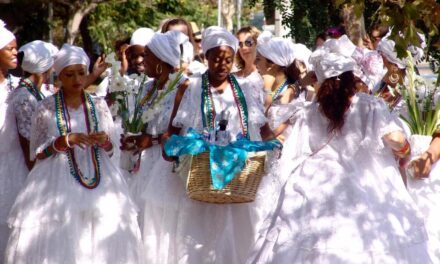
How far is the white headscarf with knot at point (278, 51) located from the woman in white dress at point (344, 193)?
2624mm

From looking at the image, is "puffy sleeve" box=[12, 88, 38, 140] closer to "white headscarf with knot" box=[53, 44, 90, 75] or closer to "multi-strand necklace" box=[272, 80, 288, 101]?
"white headscarf with knot" box=[53, 44, 90, 75]

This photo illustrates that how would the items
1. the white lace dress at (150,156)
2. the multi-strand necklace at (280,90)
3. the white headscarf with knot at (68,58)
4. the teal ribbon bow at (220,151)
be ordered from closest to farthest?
the teal ribbon bow at (220,151), the white headscarf with knot at (68,58), the white lace dress at (150,156), the multi-strand necklace at (280,90)

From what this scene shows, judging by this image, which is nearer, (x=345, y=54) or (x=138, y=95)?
(x=345, y=54)

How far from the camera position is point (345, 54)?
7.06 metres

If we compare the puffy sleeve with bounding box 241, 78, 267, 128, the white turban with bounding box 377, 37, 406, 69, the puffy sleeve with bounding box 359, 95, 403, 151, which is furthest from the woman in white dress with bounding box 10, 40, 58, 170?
the white turban with bounding box 377, 37, 406, 69

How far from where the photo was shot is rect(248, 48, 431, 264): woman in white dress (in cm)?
666

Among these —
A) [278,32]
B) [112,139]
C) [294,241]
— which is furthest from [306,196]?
[278,32]

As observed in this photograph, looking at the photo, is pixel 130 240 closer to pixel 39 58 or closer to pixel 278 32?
pixel 39 58

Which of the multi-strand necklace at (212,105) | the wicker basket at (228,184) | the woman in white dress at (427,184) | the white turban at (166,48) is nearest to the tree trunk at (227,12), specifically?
the white turban at (166,48)

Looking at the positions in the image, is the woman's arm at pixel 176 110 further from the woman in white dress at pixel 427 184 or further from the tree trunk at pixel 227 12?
the tree trunk at pixel 227 12

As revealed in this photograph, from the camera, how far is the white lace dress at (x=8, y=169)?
8312 millimetres

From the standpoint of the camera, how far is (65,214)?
7711mm

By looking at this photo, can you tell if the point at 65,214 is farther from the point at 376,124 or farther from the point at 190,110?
the point at 376,124

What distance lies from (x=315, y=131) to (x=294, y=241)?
83cm
